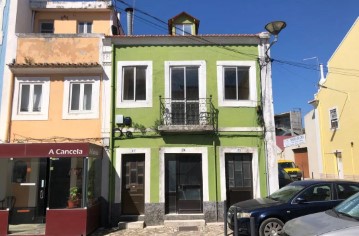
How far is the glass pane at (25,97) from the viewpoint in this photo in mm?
12859

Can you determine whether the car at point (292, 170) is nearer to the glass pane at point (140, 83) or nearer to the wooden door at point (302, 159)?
the wooden door at point (302, 159)

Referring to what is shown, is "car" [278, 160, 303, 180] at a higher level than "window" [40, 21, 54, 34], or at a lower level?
lower

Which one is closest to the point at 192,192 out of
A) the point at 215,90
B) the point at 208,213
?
the point at 208,213

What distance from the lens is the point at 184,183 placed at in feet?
41.4

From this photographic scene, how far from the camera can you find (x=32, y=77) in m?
13.0

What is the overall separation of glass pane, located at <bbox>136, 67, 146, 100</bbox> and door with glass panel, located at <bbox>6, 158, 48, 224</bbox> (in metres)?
4.20

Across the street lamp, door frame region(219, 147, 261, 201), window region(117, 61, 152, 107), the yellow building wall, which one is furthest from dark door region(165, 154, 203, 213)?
the yellow building wall

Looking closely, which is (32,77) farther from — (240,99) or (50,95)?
(240,99)

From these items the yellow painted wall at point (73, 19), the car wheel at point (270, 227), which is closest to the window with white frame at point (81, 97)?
the yellow painted wall at point (73, 19)

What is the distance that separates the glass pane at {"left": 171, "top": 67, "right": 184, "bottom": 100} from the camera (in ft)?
42.9

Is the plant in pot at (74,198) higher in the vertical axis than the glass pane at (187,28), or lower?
lower

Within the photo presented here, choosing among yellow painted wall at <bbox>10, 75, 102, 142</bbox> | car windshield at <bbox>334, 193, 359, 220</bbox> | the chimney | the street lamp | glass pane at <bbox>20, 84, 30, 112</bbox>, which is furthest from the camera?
the chimney

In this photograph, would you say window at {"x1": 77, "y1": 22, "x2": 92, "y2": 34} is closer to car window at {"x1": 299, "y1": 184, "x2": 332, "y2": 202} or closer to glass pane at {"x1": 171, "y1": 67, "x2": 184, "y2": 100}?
glass pane at {"x1": 171, "y1": 67, "x2": 184, "y2": 100}

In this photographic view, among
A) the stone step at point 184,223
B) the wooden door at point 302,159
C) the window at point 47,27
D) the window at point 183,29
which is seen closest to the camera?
the stone step at point 184,223
